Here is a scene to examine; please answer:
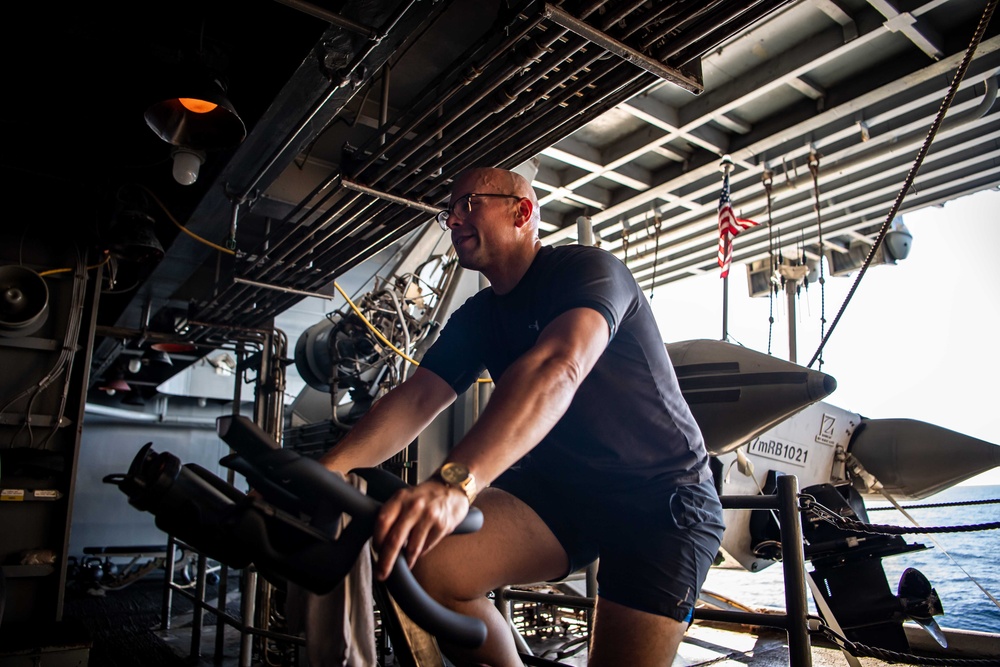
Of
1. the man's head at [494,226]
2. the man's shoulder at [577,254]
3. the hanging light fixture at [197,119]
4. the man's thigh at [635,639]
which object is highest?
the hanging light fixture at [197,119]

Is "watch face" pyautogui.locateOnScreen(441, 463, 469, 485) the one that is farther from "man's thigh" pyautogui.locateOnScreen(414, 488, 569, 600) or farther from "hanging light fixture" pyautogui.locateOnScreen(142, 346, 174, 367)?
"hanging light fixture" pyautogui.locateOnScreen(142, 346, 174, 367)

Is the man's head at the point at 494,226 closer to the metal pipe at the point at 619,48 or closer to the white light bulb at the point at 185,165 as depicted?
the metal pipe at the point at 619,48

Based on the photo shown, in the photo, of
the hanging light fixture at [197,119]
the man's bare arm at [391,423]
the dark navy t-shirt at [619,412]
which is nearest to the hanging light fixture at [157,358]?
the hanging light fixture at [197,119]

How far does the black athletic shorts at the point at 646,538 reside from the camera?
1597 millimetres

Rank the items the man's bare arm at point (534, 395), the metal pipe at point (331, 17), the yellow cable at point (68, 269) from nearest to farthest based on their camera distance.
→ the man's bare arm at point (534, 395) → the metal pipe at point (331, 17) → the yellow cable at point (68, 269)

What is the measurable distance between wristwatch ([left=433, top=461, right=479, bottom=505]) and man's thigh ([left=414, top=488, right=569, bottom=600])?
59cm

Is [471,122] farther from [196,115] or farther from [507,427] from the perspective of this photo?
[507,427]

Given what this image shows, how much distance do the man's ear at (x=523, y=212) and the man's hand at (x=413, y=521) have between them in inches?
46.1

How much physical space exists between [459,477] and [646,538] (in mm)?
811

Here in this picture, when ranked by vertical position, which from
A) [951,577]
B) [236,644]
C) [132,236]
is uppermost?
[132,236]

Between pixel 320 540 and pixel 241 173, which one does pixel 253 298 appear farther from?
pixel 320 540

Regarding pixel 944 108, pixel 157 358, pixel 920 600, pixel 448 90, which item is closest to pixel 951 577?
pixel 920 600

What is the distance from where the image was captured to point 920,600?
2.86 meters

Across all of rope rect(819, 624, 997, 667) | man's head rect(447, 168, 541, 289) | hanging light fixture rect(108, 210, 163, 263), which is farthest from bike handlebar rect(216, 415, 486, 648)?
hanging light fixture rect(108, 210, 163, 263)
